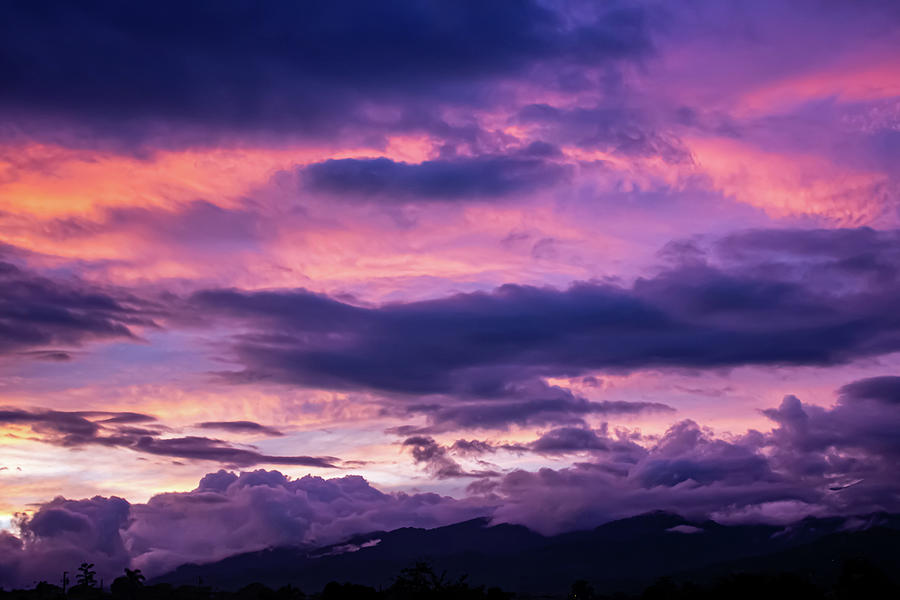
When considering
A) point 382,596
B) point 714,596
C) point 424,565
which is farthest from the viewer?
point 382,596

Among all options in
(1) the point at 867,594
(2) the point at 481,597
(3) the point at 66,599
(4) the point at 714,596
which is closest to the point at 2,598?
(3) the point at 66,599

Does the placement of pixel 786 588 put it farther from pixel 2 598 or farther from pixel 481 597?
pixel 2 598

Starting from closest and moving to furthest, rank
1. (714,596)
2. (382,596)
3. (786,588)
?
(786,588) → (714,596) → (382,596)

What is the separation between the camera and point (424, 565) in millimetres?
185875

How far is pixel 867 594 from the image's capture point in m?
158

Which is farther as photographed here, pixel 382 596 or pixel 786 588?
pixel 382 596

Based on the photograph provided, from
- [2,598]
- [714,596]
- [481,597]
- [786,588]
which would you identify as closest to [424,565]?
[481,597]

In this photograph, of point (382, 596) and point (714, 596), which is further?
point (382, 596)

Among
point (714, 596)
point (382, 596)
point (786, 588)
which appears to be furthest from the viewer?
point (382, 596)

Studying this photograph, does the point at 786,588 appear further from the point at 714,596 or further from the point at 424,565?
the point at 424,565

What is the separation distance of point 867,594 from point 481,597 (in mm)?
68367

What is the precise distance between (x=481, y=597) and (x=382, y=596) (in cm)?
2338

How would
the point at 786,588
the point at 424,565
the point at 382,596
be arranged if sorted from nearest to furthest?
the point at 786,588 → the point at 424,565 → the point at 382,596

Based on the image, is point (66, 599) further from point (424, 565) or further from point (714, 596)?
point (714, 596)
